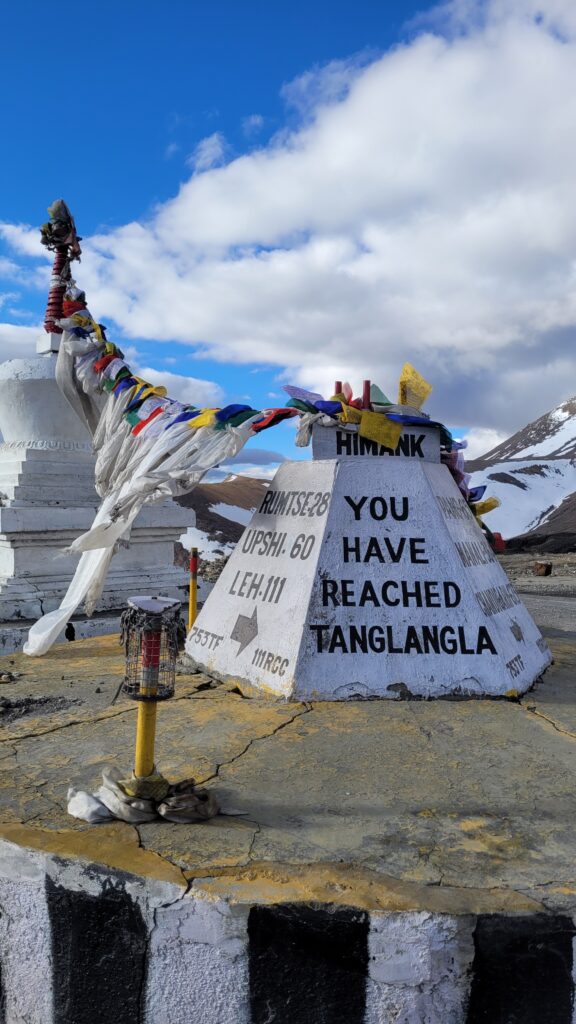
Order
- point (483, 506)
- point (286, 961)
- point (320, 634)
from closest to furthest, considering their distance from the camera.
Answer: point (286, 961), point (320, 634), point (483, 506)

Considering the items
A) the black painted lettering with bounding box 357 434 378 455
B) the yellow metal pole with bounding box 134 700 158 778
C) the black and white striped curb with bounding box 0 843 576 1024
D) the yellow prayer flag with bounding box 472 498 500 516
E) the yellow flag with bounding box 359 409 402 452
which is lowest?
the black and white striped curb with bounding box 0 843 576 1024

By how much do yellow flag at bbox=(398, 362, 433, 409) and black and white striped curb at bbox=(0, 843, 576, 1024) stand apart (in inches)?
139

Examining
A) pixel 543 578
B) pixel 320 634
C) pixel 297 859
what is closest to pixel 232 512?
pixel 543 578

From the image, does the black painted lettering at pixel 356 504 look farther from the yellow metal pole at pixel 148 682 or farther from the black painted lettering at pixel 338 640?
the yellow metal pole at pixel 148 682

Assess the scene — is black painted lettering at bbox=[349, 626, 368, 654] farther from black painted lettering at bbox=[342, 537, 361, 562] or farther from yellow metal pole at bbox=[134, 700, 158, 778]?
yellow metal pole at bbox=[134, 700, 158, 778]

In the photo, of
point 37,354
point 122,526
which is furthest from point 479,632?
point 37,354

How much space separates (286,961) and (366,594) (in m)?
2.32

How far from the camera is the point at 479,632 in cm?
420

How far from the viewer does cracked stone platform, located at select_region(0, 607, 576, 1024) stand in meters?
2.08

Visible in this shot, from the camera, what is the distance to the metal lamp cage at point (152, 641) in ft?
8.32

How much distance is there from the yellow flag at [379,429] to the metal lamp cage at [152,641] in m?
2.35

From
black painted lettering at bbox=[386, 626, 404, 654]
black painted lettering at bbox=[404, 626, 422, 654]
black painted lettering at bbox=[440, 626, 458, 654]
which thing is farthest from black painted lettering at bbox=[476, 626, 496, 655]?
black painted lettering at bbox=[386, 626, 404, 654]

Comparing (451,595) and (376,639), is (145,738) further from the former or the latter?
(451,595)

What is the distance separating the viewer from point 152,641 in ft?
8.34
